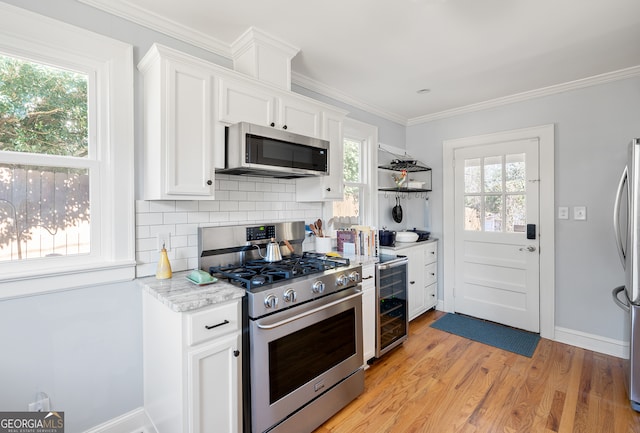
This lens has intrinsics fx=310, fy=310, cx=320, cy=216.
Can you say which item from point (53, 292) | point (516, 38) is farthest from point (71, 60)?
point (516, 38)

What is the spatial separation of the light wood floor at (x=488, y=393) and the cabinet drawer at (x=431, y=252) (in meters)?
1.01

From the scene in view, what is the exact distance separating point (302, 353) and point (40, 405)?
53.7 inches

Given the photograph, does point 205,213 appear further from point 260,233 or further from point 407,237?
point 407,237

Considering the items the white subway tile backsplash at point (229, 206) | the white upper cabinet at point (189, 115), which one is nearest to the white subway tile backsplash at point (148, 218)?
the white upper cabinet at point (189, 115)

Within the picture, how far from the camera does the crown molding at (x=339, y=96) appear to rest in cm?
283

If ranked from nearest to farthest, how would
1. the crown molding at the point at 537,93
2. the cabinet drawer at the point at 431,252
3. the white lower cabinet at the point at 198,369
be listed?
the white lower cabinet at the point at 198,369, the crown molding at the point at 537,93, the cabinet drawer at the point at 431,252

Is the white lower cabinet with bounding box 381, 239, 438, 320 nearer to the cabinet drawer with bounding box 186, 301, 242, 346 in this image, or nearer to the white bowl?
the white bowl

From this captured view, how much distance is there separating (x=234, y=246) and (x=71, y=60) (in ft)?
4.64

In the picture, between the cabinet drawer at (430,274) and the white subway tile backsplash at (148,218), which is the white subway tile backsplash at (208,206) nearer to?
the white subway tile backsplash at (148,218)

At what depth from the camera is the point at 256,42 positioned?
2.15 metres

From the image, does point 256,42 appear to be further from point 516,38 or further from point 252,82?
point 516,38

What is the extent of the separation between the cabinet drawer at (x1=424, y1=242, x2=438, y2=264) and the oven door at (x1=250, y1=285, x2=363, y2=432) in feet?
5.61

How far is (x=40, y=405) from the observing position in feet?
5.23

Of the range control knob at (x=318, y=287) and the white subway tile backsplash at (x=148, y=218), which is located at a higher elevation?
the white subway tile backsplash at (x=148, y=218)
